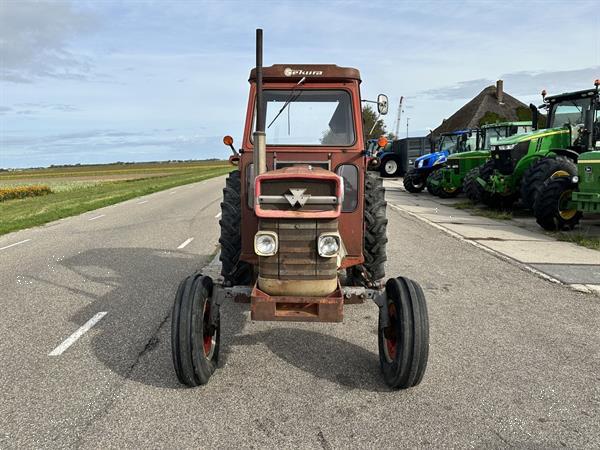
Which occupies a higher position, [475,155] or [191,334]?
[475,155]

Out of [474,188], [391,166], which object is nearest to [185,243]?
[474,188]

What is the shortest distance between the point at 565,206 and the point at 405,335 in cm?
878

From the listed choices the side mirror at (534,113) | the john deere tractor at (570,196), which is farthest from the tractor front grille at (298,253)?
the side mirror at (534,113)

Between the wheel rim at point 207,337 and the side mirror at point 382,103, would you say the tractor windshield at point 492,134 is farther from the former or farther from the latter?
the wheel rim at point 207,337

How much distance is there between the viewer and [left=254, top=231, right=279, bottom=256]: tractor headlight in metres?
3.76

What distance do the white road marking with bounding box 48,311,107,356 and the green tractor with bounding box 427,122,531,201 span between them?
15.1 m

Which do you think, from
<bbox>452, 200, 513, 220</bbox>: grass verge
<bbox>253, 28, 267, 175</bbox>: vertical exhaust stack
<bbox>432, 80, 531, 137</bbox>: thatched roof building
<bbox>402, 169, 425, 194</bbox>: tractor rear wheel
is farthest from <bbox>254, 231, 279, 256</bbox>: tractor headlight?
<bbox>432, 80, 531, 137</bbox>: thatched roof building

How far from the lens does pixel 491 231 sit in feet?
37.8

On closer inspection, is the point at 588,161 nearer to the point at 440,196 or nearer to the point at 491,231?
the point at 491,231

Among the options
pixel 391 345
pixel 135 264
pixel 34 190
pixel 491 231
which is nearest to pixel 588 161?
pixel 491 231

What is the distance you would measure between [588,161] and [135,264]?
28.6 ft

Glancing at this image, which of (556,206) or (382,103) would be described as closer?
(382,103)

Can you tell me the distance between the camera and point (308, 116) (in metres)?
5.16

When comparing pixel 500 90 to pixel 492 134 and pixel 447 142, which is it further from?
pixel 492 134
